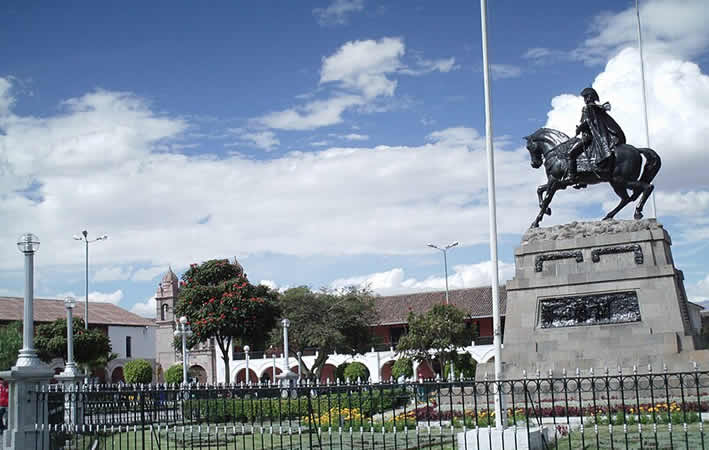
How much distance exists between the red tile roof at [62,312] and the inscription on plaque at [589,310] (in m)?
39.5

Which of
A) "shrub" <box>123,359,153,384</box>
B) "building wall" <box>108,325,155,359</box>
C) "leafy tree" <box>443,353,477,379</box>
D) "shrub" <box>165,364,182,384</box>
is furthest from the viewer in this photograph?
"building wall" <box>108,325,155,359</box>

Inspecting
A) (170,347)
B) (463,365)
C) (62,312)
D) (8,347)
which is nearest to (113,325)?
(62,312)

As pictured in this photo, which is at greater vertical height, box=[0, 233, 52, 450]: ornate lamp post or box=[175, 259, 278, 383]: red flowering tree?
box=[175, 259, 278, 383]: red flowering tree

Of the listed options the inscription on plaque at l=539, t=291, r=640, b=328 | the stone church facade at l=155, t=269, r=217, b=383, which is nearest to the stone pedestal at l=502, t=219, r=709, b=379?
the inscription on plaque at l=539, t=291, r=640, b=328

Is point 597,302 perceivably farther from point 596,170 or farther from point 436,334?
point 436,334

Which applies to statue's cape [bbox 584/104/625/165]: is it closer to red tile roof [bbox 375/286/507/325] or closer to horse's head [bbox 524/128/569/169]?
horse's head [bbox 524/128/569/169]

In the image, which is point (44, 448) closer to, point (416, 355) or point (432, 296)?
point (416, 355)

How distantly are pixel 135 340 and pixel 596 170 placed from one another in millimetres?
54352

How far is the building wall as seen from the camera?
62.9m

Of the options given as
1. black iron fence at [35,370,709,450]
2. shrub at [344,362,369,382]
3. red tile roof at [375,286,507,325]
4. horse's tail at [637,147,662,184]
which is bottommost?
shrub at [344,362,369,382]

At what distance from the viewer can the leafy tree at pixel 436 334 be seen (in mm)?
41875

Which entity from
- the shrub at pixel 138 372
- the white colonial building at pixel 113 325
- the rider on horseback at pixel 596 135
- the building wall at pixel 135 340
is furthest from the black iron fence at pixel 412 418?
the building wall at pixel 135 340

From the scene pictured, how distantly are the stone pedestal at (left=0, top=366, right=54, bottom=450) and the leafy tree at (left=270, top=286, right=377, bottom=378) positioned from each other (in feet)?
111

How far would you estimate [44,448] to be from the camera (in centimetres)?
1168
